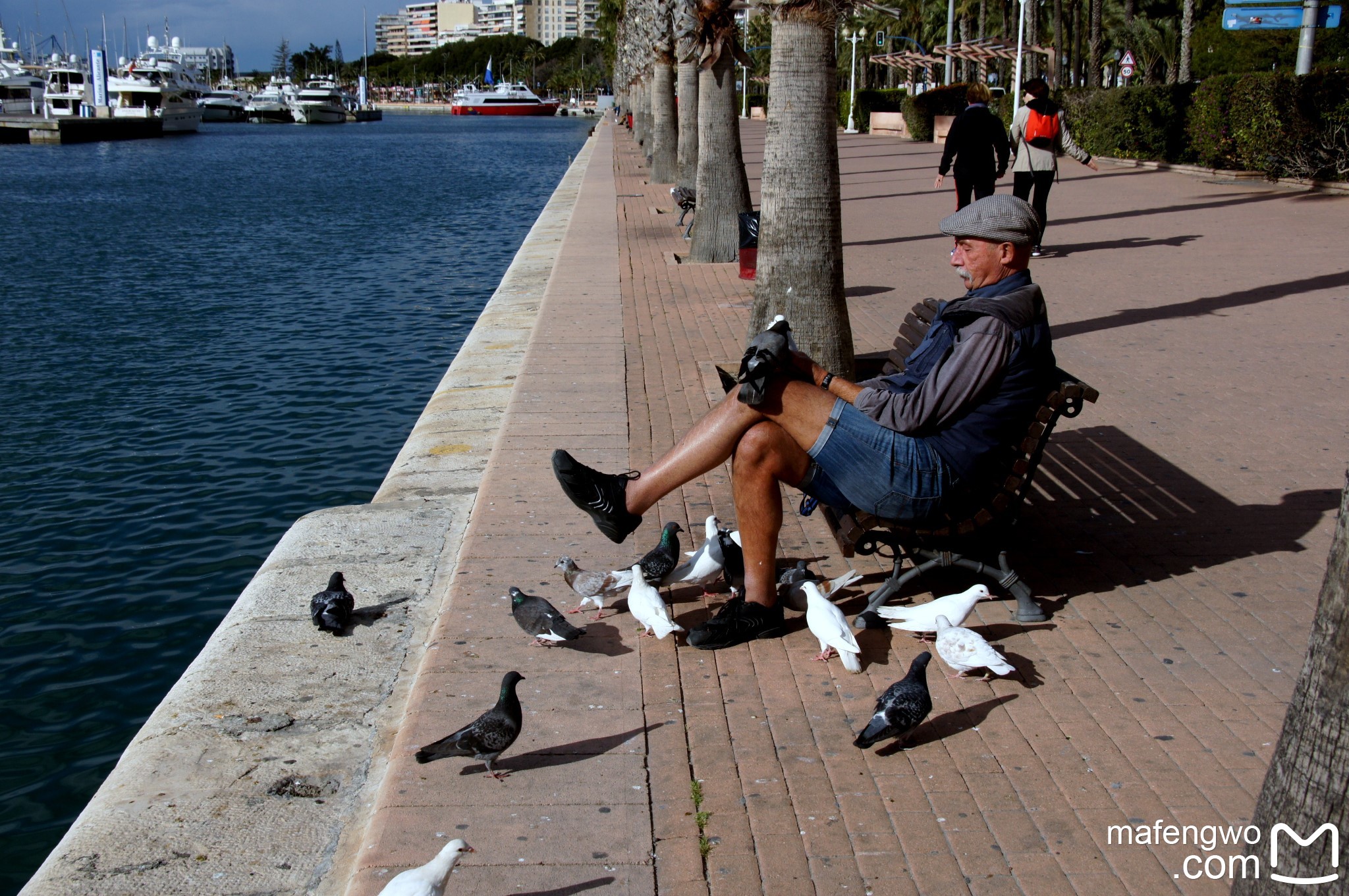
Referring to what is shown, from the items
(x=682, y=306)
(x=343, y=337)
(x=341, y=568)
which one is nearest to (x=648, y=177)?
(x=343, y=337)

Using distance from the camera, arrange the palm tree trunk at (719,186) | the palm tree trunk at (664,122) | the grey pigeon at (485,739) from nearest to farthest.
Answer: the grey pigeon at (485,739), the palm tree trunk at (719,186), the palm tree trunk at (664,122)

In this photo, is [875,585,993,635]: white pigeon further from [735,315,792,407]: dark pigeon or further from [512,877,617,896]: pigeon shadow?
[512,877,617,896]: pigeon shadow

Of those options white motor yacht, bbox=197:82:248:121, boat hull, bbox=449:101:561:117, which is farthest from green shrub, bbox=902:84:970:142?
boat hull, bbox=449:101:561:117

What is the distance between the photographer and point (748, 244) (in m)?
11.9

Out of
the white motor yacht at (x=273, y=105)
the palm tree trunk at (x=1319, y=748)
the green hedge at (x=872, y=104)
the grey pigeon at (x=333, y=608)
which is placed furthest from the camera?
the white motor yacht at (x=273, y=105)

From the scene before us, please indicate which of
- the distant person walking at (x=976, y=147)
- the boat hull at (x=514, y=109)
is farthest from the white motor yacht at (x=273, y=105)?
the distant person walking at (x=976, y=147)

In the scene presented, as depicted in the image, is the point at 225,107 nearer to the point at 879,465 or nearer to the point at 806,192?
the point at 806,192

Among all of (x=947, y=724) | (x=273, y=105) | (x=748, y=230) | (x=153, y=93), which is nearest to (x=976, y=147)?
(x=748, y=230)

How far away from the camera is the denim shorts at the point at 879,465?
3.98 meters

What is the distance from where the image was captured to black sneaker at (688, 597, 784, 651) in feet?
13.7

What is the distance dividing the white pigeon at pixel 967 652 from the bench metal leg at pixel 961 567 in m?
0.41

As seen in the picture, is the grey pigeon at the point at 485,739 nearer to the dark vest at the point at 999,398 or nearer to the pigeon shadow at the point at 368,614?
the pigeon shadow at the point at 368,614

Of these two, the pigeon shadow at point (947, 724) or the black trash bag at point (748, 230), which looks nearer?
the pigeon shadow at point (947, 724)

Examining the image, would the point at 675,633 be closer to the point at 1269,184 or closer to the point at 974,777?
the point at 974,777
